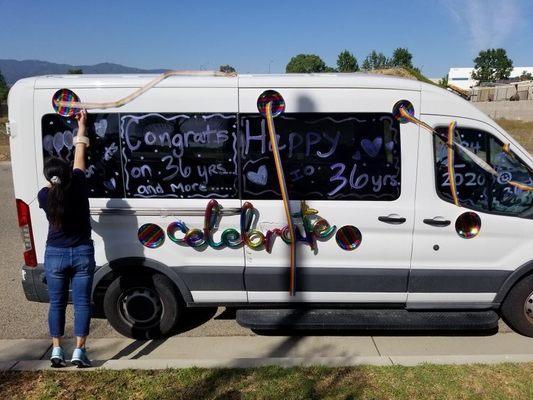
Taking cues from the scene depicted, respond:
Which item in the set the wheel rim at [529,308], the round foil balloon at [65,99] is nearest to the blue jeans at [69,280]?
the round foil balloon at [65,99]

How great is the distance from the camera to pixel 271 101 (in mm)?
3750

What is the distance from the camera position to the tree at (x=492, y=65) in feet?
408

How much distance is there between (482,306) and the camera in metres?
4.07

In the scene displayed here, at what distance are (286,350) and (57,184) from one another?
225cm

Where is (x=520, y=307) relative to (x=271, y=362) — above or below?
above

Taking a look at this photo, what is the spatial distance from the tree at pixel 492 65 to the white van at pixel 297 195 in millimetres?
130724

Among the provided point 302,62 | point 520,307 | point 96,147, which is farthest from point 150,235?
point 302,62

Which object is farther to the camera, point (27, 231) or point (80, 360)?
point (27, 231)

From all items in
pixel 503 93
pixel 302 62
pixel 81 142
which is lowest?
pixel 81 142

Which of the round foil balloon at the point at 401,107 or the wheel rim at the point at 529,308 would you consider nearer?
the round foil balloon at the point at 401,107

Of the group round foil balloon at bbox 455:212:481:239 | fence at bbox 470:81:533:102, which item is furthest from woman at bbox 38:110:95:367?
fence at bbox 470:81:533:102

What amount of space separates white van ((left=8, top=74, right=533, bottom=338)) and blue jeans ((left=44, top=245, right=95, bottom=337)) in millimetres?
385

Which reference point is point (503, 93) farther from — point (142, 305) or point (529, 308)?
point (142, 305)

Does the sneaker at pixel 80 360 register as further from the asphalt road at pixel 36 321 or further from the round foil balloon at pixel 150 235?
the round foil balloon at pixel 150 235
